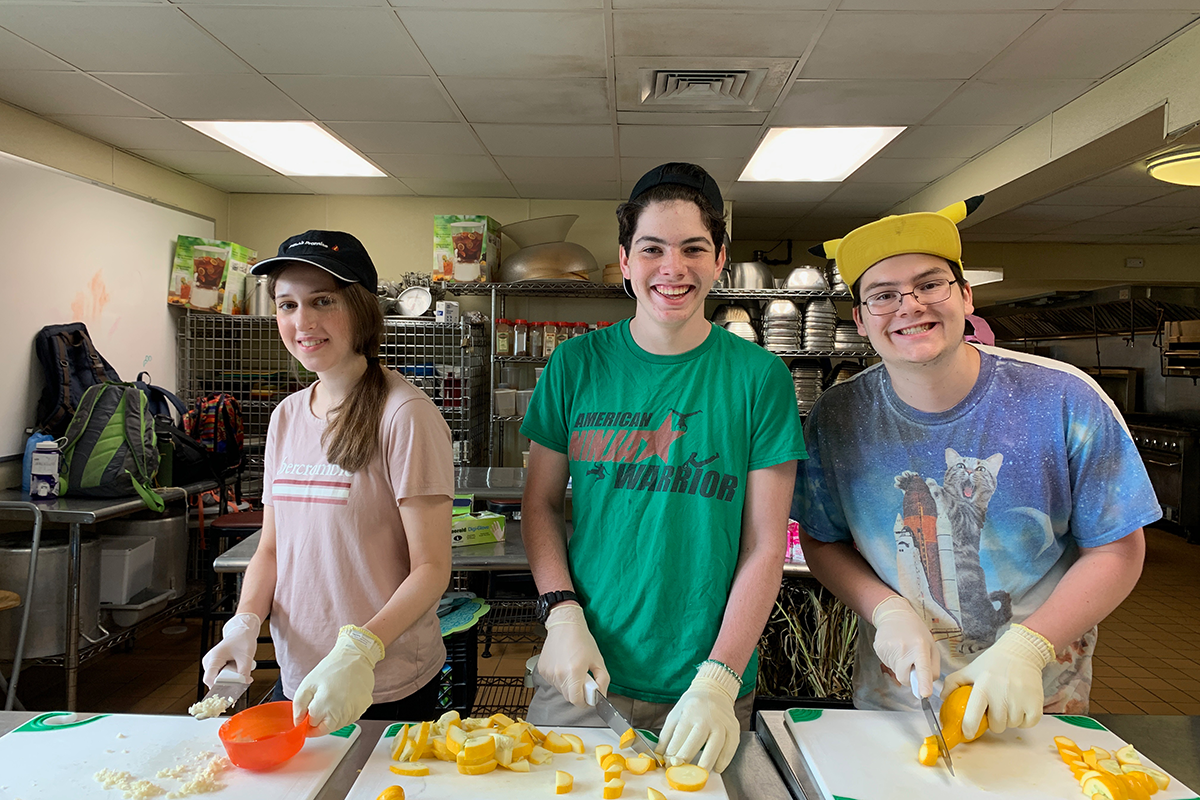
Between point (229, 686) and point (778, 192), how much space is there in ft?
16.4

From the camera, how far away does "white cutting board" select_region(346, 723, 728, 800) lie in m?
1.02

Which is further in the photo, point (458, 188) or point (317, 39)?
point (458, 188)

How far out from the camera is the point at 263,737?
1.07m

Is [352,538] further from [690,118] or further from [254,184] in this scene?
[254,184]

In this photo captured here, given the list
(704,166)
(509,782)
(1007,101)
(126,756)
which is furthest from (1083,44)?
(126,756)

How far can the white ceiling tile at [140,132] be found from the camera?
13.2 feet

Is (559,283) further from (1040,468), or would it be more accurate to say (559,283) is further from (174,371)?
(1040,468)

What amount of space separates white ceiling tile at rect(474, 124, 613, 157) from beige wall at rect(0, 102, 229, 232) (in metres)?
2.27

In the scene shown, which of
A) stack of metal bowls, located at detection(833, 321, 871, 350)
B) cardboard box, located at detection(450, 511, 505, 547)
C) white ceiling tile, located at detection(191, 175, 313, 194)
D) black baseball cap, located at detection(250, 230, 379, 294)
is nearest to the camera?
black baseball cap, located at detection(250, 230, 379, 294)

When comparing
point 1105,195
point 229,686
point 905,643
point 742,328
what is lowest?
point 229,686

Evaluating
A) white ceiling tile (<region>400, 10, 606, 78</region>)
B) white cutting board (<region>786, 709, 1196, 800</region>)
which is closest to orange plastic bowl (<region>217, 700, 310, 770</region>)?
white cutting board (<region>786, 709, 1196, 800</region>)

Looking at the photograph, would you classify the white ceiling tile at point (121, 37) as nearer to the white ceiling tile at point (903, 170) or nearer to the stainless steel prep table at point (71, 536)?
the stainless steel prep table at point (71, 536)

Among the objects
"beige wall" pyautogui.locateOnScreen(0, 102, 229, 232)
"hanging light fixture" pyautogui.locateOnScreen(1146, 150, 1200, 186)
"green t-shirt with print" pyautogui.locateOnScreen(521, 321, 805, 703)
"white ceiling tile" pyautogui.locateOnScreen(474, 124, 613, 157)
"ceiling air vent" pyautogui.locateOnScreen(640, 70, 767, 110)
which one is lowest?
"green t-shirt with print" pyautogui.locateOnScreen(521, 321, 805, 703)

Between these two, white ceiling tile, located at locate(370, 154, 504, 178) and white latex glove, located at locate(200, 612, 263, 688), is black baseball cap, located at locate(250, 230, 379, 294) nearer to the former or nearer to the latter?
white latex glove, located at locate(200, 612, 263, 688)
